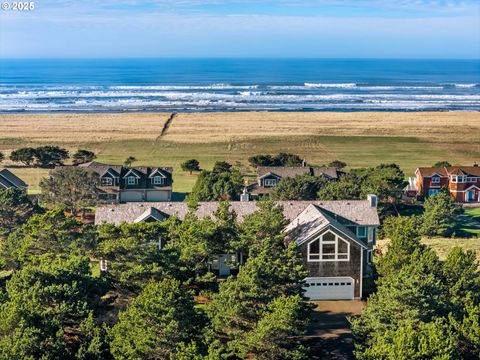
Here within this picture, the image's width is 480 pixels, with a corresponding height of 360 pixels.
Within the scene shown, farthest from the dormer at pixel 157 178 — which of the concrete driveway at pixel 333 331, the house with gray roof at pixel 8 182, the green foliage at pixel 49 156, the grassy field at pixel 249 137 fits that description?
the concrete driveway at pixel 333 331

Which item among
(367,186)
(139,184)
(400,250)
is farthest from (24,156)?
(400,250)

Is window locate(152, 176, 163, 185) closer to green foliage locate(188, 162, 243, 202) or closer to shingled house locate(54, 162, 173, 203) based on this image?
shingled house locate(54, 162, 173, 203)

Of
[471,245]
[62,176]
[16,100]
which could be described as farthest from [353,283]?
[16,100]

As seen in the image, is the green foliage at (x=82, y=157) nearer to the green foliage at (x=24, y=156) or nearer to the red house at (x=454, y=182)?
the green foliage at (x=24, y=156)

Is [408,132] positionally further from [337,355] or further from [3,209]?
[337,355]

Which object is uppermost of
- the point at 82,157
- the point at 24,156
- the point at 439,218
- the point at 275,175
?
the point at 24,156

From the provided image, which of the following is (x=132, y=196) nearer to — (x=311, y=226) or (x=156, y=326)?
(x=311, y=226)

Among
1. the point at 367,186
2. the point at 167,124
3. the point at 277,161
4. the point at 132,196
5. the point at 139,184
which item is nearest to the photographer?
the point at 367,186

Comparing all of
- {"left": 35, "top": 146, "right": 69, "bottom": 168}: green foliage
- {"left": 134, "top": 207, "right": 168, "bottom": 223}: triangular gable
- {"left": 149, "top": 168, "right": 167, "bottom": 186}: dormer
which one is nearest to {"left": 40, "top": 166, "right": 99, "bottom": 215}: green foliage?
{"left": 149, "top": 168, "right": 167, "bottom": 186}: dormer
